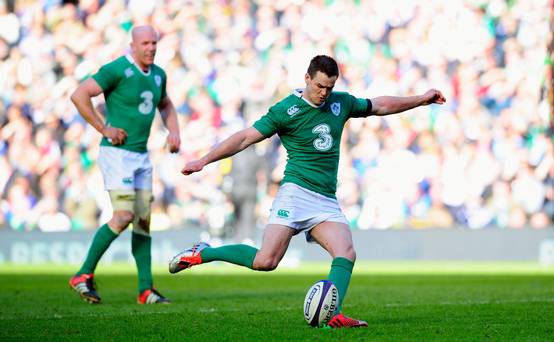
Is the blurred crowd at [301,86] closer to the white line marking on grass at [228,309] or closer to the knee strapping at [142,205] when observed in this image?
the knee strapping at [142,205]

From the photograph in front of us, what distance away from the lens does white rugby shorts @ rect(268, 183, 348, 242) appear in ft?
23.1

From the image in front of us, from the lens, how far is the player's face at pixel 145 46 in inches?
359

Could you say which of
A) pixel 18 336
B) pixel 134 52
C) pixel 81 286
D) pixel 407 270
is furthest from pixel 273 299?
pixel 407 270

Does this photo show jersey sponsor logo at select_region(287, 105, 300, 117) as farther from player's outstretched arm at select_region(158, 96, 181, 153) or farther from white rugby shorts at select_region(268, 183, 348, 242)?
player's outstretched arm at select_region(158, 96, 181, 153)

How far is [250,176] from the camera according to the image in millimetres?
18703

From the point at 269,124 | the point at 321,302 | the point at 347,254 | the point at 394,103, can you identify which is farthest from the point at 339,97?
the point at 321,302

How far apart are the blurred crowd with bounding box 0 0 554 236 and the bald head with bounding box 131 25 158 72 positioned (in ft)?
31.0

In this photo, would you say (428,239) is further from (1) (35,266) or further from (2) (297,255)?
(1) (35,266)

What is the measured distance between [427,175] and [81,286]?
1080 cm

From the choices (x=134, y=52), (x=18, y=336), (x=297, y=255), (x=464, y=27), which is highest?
(x=464, y=27)

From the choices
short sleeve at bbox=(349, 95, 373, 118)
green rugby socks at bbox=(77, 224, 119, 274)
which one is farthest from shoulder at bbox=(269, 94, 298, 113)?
green rugby socks at bbox=(77, 224, 119, 274)

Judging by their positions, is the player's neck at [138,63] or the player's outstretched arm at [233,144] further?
the player's neck at [138,63]

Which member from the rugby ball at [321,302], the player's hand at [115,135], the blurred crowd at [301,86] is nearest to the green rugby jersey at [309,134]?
the rugby ball at [321,302]

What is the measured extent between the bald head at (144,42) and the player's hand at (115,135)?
676mm
